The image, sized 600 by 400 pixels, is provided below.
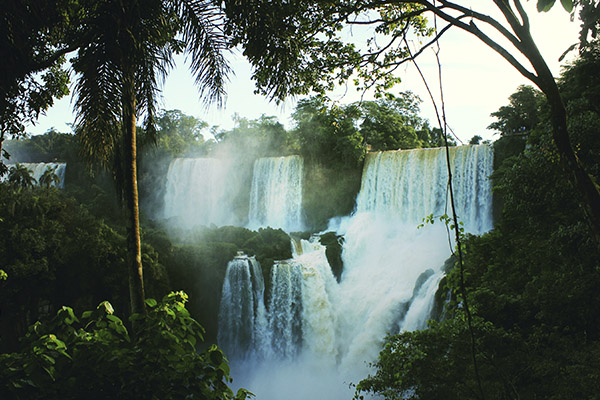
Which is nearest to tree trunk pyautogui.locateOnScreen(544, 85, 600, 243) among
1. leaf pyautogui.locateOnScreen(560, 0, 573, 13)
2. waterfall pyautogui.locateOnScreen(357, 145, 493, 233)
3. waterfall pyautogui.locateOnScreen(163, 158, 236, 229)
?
leaf pyautogui.locateOnScreen(560, 0, 573, 13)

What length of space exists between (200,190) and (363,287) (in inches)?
664

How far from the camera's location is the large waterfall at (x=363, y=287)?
15.4 m

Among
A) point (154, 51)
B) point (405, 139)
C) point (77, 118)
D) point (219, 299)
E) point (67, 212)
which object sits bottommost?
point (219, 299)

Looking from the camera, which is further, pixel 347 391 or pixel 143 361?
pixel 347 391

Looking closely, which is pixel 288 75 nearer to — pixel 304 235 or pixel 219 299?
pixel 219 299

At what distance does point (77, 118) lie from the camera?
4.44 m

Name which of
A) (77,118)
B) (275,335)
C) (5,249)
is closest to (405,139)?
(275,335)

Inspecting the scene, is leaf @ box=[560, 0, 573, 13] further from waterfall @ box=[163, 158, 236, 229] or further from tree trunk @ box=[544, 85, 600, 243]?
waterfall @ box=[163, 158, 236, 229]

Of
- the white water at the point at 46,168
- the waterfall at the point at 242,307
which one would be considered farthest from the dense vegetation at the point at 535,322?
the white water at the point at 46,168

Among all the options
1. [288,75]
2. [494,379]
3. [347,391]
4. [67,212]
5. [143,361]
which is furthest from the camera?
[67,212]

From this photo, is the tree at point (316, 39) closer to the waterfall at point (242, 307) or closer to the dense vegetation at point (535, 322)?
the dense vegetation at point (535, 322)

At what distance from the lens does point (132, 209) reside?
472 centimetres

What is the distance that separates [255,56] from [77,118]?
2.20 m

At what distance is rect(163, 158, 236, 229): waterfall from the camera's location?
29969mm
